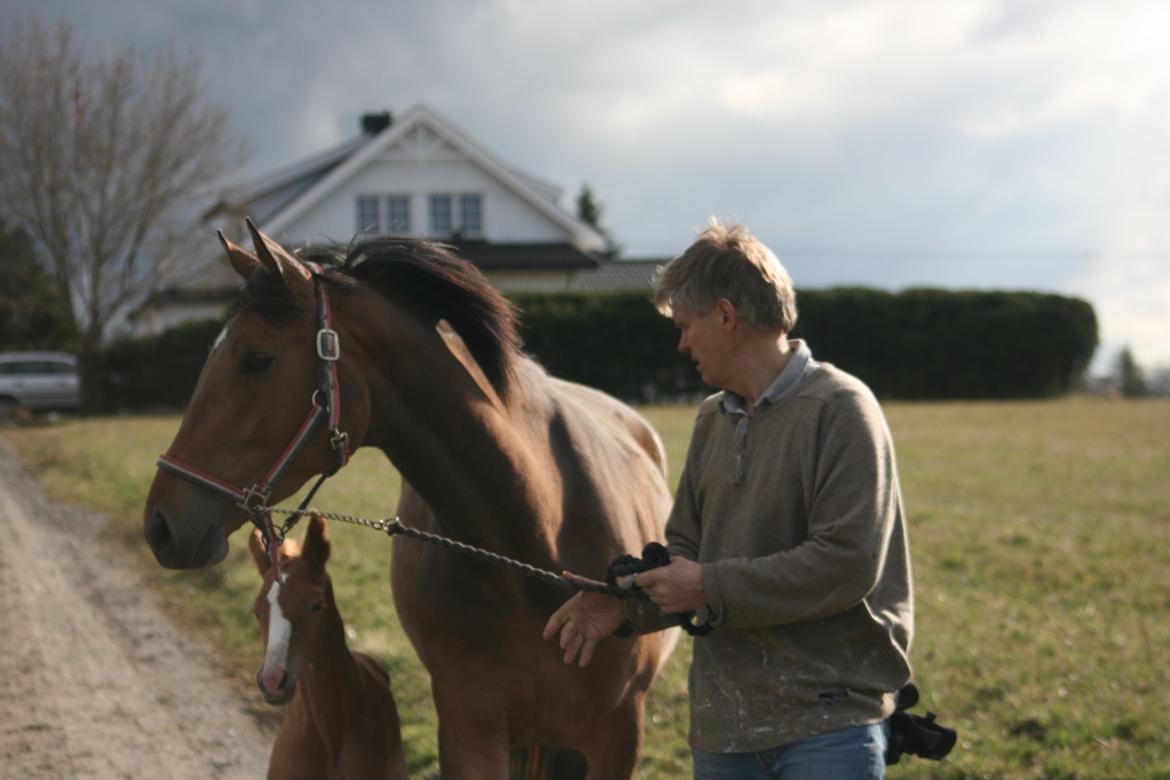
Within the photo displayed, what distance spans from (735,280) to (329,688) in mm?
2375

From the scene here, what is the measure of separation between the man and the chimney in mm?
34668

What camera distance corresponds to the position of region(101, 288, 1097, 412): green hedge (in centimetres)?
2570

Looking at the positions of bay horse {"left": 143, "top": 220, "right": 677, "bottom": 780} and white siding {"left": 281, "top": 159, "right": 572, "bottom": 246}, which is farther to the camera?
white siding {"left": 281, "top": 159, "right": 572, "bottom": 246}

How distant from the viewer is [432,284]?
121 inches

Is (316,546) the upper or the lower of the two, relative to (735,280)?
lower

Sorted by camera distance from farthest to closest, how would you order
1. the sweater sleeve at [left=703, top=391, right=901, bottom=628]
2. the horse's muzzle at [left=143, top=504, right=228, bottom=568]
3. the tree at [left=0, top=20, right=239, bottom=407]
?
the tree at [left=0, top=20, right=239, bottom=407] → the horse's muzzle at [left=143, top=504, right=228, bottom=568] → the sweater sleeve at [left=703, top=391, right=901, bottom=628]

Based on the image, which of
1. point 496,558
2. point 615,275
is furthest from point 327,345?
point 615,275

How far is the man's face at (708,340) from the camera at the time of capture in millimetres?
2520

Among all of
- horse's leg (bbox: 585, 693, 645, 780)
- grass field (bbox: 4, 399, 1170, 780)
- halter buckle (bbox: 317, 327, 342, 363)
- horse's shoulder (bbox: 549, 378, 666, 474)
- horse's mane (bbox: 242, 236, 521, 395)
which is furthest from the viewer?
grass field (bbox: 4, 399, 1170, 780)

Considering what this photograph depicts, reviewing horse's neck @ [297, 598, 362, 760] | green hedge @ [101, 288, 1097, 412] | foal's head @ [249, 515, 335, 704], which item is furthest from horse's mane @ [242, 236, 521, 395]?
green hedge @ [101, 288, 1097, 412]

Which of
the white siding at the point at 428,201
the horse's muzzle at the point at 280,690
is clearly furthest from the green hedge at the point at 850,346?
the horse's muzzle at the point at 280,690

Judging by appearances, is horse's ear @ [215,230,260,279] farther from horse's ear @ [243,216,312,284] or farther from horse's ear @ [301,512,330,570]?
horse's ear @ [301,512,330,570]

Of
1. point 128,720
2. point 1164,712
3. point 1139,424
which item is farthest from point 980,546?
point 1139,424

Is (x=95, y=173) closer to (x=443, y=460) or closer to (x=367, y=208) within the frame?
(x=367, y=208)
